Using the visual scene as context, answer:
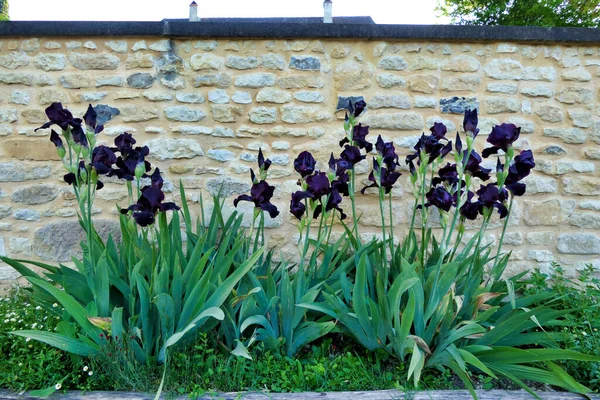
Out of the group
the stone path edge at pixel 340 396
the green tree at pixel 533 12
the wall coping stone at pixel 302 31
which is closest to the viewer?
the stone path edge at pixel 340 396

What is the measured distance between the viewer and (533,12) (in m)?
11.6

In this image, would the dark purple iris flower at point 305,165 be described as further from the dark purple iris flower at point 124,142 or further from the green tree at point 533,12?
the green tree at point 533,12

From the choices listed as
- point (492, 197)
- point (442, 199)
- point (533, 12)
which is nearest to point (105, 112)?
point (442, 199)

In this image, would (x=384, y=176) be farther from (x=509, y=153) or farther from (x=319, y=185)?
(x=509, y=153)

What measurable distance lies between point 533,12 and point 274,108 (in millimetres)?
11364

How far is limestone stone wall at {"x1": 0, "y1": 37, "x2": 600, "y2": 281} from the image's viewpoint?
331 centimetres

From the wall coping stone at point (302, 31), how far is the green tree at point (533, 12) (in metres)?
9.84

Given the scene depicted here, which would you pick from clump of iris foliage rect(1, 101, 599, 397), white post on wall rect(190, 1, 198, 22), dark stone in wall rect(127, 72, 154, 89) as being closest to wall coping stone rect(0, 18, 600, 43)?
dark stone in wall rect(127, 72, 154, 89)

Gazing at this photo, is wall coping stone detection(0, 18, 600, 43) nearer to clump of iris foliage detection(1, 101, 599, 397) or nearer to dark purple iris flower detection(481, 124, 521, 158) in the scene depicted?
clump of iris foliage detection(1, 101, 599, 397)

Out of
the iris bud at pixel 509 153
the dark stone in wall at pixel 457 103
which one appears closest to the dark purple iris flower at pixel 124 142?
the iris bud at pixel 509 153

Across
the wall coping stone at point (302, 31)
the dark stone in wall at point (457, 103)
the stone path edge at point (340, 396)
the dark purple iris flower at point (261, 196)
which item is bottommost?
the stone path edge at point (340, 396)

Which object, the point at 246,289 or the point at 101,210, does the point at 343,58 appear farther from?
the point at 101,210

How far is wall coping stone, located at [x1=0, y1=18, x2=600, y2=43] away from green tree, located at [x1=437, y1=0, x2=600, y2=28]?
9.84 m

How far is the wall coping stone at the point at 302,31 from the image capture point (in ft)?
10.6
